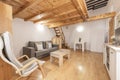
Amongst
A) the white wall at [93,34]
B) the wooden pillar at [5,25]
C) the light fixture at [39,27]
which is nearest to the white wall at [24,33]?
the light fixture at [39,27]

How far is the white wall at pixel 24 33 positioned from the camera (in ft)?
12.7

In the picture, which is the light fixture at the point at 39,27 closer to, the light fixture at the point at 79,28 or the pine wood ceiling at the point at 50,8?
the pine wood ceiling at the point at 50,8

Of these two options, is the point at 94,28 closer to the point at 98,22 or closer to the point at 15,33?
the point at 98,22

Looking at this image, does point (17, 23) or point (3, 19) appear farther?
point (17, 23)

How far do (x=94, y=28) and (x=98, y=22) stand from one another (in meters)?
0.48

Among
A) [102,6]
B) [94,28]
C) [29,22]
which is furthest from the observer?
[94,28]

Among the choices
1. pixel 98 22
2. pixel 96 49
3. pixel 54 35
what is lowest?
pixel 96 49

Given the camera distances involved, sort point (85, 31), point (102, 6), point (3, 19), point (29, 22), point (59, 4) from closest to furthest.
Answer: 1. point (3, 19)
2. point (59, 4)
3. point (29, 22)
4. point (102, 6)
5. point (85, 31)

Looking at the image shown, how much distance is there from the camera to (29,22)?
180 inches

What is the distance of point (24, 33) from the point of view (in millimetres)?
4273

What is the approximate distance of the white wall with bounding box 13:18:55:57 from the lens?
3.86 m

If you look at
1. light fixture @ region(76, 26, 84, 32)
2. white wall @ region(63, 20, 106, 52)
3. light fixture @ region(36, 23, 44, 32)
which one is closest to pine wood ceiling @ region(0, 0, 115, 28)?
light fixture @ region(36, 23, 44, 32)

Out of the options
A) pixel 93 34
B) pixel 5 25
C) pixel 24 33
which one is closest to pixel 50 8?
pixel 5 25

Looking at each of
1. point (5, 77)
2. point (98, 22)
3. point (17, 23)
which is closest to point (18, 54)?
point (17, 23)
